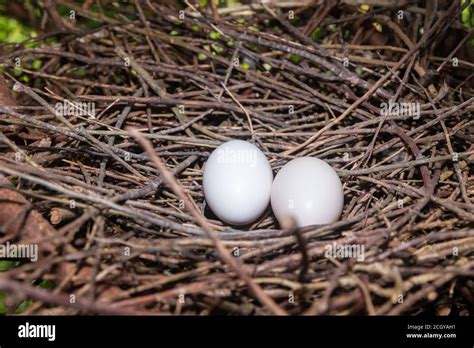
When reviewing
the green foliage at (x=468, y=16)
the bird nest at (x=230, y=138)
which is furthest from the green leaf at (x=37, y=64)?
the green foliage at (x=468, y=16)

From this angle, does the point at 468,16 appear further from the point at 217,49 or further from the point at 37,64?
the point at 37,64

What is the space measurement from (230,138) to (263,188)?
33 centimetres

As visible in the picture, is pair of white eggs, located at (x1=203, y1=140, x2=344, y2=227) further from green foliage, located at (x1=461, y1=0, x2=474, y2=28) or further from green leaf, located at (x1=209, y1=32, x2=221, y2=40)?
green foliage, located at (x1=461, y1=0, x2=474, y2=28)

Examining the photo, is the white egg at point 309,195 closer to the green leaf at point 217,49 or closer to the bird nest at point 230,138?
the bird nest at point 230,138

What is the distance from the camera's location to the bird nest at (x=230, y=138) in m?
1.16

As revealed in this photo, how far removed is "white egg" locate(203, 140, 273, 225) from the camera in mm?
1457

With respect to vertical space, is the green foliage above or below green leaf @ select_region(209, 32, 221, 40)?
below

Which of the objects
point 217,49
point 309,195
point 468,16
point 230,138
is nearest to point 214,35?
point 217,49

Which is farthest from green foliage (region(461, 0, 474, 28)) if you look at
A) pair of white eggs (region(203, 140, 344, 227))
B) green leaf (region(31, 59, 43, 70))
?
green leaf (region(31, 59, 43, 70))

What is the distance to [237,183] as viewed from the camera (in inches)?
57.2

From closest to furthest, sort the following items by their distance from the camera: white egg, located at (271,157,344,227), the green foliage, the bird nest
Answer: the bird nest < white egg, located at (271,157,344,227) < the green foliage

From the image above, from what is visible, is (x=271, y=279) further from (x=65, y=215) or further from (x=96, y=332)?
(x=65, y=215)

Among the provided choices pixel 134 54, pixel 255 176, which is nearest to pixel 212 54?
pixel 134 54

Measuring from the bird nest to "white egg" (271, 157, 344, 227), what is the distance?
0.08m
